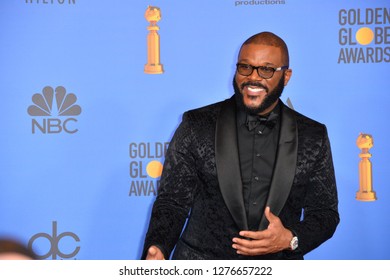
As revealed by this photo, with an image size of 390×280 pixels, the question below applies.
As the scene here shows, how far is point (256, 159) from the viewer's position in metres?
2.49

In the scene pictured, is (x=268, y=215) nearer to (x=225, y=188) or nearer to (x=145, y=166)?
(x=225, y=188)

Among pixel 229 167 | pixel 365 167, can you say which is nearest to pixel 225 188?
pixel 229 167

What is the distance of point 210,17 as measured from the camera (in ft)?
10.5

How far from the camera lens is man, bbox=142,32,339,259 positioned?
2.41m

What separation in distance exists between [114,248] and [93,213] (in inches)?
8.7

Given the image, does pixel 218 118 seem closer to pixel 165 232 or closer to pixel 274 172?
pixel 274 172

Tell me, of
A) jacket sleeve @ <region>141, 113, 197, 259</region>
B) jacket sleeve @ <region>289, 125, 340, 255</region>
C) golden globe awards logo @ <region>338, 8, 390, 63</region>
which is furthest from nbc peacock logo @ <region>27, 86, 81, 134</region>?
golden globe awards logo @ <region>338, 8, 390, 63</region>

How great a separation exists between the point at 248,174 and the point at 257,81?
39cm

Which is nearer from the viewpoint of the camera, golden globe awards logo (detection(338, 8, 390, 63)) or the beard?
the beard

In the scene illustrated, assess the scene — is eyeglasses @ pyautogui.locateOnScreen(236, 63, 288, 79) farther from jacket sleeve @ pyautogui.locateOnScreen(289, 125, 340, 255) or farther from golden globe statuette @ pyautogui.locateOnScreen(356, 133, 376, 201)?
golden globe statuette @ pyautogui.locateOnScreen(356, 133, 376, 201)

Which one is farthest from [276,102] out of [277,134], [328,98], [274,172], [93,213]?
[93,213]

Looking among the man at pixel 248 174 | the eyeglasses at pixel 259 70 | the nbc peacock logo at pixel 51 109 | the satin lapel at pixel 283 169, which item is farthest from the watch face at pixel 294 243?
the nbc peacock logo at pixel 51 109

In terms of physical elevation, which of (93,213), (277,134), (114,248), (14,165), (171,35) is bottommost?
(114,248)

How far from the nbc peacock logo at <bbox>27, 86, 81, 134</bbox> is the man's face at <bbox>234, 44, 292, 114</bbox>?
105 centimetres
